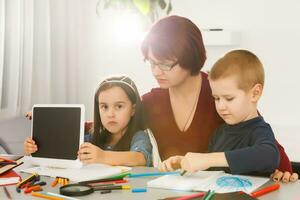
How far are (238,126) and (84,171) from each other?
38 cm

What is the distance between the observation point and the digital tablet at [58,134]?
3.80 ft

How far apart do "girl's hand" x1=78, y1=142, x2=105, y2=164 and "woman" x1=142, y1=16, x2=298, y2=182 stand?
0.53 feet

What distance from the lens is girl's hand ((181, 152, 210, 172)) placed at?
97 centimetres

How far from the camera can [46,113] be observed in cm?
120

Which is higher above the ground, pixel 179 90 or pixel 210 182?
pixel 179 90

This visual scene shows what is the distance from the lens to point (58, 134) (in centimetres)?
118

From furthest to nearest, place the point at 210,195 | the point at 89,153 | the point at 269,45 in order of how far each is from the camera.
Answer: the point at 269,45 < the point at 89,153 < the point at 210,195

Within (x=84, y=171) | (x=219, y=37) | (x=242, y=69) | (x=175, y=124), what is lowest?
Answer: (x=84, y=171)

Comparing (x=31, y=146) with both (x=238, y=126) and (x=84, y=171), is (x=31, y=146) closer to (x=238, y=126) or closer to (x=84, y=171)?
(x=84, y=171)

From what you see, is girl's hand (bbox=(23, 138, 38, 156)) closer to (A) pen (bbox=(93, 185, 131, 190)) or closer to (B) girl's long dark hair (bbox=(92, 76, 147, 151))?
(B) girl's long dark hair (bbox=(92, 76, 147, 151))

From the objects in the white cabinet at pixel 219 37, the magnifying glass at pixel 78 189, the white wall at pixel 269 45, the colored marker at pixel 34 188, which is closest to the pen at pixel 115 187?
the magnifying glass at pixel 78 189

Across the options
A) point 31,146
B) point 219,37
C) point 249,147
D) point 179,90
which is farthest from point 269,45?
point 31,146

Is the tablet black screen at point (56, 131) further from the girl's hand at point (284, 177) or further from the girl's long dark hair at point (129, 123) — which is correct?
the girl's hand at point (284, 177)

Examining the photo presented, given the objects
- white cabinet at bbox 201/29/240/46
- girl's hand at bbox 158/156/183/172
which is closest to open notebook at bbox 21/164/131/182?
girl's hand at bbox 158/156/183/172
